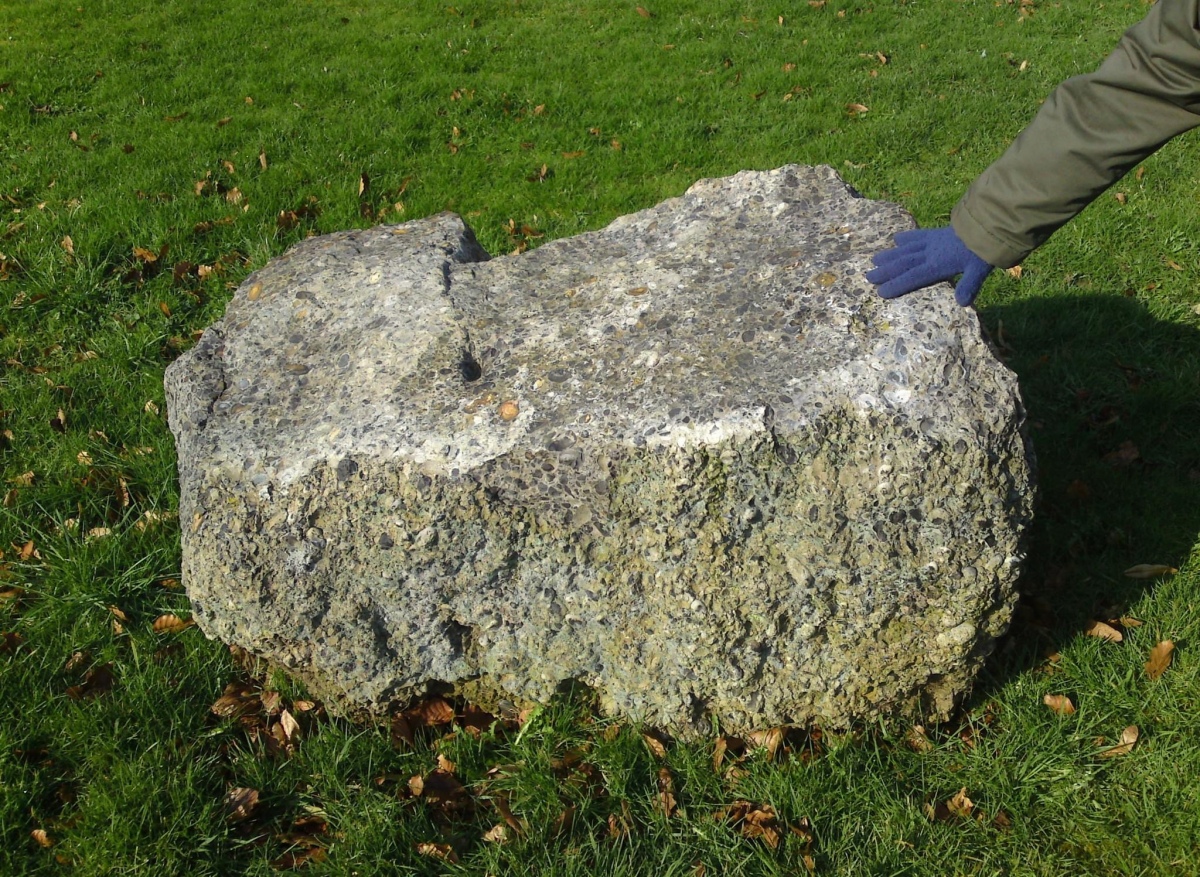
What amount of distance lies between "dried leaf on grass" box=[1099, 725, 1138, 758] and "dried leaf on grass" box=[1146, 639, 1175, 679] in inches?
10.7

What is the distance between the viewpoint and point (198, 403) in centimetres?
340

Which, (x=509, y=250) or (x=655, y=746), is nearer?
(x=655, y=746)

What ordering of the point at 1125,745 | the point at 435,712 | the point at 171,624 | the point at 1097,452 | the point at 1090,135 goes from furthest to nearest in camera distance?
the point at 1097,452 → the point at 171,624 → the point at 435,712 → the point at 1125,745 → the point at 1090,135

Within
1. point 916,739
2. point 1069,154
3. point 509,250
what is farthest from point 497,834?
point 509,250

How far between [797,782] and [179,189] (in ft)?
20.2

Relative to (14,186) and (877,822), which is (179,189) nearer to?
(14,186)

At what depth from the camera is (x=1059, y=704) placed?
3.40 metres

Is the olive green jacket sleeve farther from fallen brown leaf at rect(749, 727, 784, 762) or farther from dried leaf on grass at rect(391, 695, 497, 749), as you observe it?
dried leaf on grass at rect(391, 695, 497, 749)

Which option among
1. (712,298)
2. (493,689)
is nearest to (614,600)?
(493,689)

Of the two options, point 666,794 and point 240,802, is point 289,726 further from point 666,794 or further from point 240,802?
point 666,794

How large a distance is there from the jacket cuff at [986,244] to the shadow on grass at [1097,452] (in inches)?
54.4

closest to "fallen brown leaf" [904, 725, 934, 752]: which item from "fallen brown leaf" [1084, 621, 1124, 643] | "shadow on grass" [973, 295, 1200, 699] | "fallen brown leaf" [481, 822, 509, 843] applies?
"shadow on grass" [973, 295, 1200, 699]

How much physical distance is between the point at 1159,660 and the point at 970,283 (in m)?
1.68

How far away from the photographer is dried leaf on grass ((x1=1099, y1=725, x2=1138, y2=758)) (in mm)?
3217
